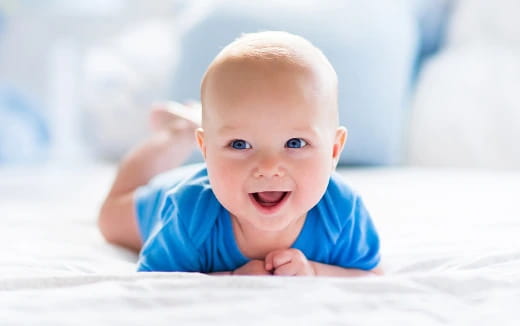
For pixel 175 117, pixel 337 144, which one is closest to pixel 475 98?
pixel 175 117

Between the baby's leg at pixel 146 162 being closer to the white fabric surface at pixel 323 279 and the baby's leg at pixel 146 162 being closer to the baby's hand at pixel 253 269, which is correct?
the white fabric surface at pixel 323 279

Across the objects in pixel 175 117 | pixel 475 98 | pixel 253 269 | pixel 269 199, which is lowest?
pixel 253 269

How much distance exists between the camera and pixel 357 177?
1733 mm

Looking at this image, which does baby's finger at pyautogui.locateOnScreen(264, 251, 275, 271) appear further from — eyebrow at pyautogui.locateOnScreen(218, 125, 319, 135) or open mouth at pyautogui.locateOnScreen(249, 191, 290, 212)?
eyebrow at pyautogui.locateOnScreen(218, 125, 319, 135)

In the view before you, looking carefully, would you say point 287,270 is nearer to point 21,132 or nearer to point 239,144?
point 239,144

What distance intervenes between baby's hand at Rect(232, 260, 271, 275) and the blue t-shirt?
3cm

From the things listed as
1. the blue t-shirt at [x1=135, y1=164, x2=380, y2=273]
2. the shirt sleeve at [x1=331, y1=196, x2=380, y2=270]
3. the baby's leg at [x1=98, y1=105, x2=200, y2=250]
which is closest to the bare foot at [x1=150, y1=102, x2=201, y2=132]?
the baby's leg at [x1=98, y1=105, x2=200, y2=250]

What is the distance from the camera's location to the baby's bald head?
948 millimetres

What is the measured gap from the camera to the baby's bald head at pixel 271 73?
95 cm

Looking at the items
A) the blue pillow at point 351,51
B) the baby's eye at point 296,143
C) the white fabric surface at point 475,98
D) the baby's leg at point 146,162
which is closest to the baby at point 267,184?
the baby's eye at point 296,143

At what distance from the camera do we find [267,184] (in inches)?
38.0

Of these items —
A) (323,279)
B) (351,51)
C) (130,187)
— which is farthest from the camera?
(351,51)

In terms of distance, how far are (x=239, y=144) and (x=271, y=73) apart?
107mm

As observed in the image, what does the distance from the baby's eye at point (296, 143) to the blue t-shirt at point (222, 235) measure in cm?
18
